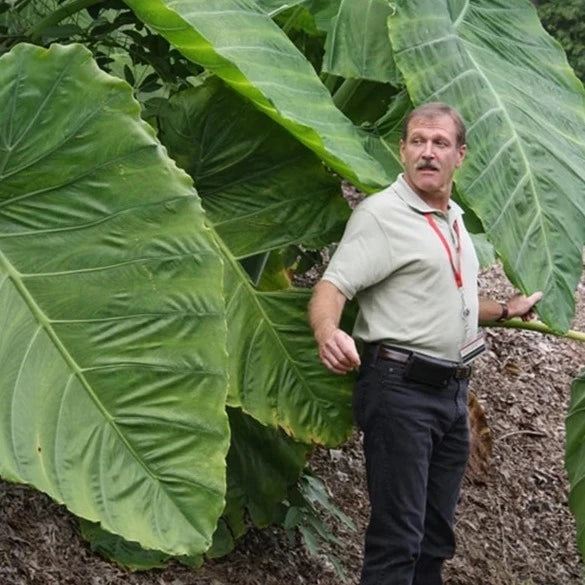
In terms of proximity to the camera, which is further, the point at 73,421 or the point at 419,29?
the point at 419,29

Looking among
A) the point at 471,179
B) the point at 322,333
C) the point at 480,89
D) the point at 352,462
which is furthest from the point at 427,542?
the point at 352,462

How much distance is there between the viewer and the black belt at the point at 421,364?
2.54 m

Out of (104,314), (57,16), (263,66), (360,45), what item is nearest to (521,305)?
(360,45)

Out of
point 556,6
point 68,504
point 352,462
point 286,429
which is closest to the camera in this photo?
point 68,504

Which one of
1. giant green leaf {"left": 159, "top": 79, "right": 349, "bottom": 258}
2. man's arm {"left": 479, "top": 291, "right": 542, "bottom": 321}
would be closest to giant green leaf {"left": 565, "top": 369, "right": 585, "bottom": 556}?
man's arm {"left": 479, "top": 291, "right": 542, "bottom": 321}

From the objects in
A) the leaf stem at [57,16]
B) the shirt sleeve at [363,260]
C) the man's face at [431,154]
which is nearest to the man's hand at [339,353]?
the shirt sleeve at [363,260]

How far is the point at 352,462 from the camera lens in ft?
13.6

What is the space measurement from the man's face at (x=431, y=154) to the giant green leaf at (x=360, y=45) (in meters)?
0.35

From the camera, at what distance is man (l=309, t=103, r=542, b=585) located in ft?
8.32

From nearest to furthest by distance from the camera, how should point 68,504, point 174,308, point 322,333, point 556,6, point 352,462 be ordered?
1. point 68,504
2. point 174,308
3. point 322,333
4. point 352,462
5. point 556,6

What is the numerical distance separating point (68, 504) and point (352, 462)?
2.17 m

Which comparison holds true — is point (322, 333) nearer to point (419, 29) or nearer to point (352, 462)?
point (419, 29)

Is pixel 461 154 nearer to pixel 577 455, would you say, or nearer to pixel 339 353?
pixel 339 353

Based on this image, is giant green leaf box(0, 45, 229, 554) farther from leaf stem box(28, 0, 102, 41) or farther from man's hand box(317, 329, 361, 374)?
leaf stem box(28, 0, 102, 41)
